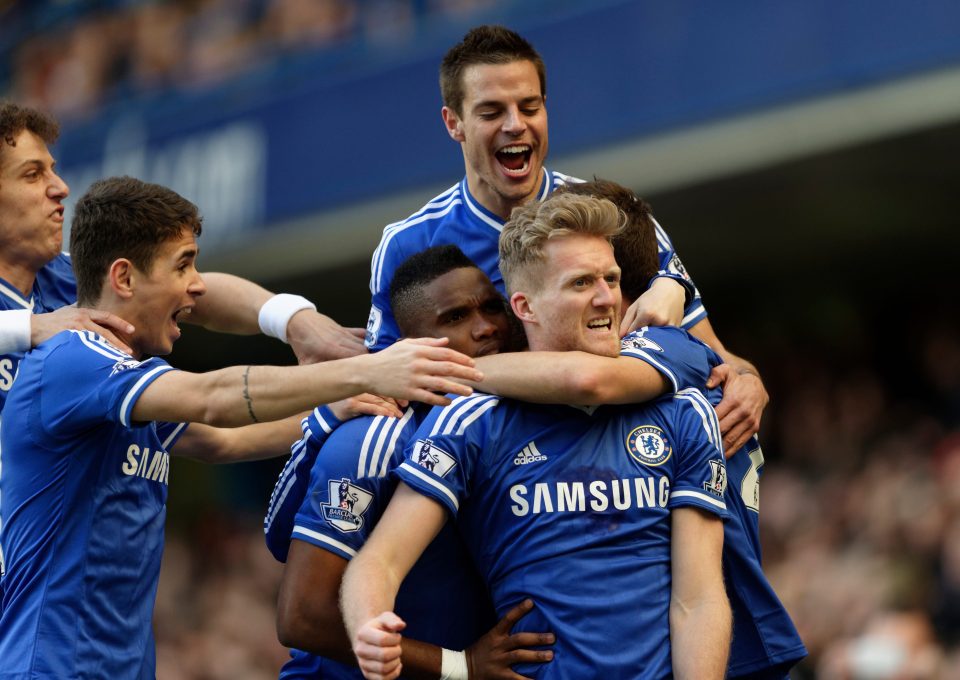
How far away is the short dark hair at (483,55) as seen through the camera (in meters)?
5.12

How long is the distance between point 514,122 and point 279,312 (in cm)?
101

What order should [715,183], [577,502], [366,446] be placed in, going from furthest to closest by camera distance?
[715,183], [366,446], [577,502]

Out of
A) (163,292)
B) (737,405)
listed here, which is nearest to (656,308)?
(737,405)

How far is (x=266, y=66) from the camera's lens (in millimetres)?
11914

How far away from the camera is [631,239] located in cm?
457

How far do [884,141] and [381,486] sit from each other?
18.4 ft

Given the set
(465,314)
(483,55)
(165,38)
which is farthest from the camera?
(165,38)

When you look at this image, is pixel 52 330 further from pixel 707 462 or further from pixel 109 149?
pixel 109 149

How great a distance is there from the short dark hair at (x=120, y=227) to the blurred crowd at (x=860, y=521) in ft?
16.0

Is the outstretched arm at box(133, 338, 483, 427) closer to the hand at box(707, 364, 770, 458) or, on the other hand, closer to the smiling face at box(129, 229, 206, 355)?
the smiling face at box(129, 229, 206, 355)

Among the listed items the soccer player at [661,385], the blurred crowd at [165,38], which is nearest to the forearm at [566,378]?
the soccer player at [661,385]

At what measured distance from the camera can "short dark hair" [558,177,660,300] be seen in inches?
179

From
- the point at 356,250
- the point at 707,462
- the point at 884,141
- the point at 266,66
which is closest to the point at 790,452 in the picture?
the point at 884,141

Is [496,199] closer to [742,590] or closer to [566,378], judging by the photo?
[566,378]
